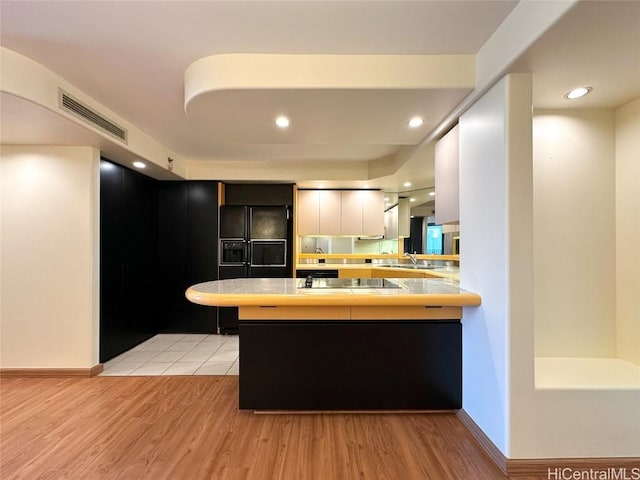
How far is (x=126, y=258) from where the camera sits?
337 centimetres

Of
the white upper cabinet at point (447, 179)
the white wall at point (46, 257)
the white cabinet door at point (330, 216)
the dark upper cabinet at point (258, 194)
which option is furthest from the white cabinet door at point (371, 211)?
the white wall at point (46, 257)

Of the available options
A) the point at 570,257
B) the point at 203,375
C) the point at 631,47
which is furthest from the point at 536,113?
the point at 203,375

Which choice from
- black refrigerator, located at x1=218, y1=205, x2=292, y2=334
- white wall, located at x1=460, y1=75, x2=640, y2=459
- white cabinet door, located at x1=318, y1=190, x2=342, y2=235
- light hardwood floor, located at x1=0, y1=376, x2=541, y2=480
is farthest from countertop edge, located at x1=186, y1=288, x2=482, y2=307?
white cabinet door, located at x1=318, y1=190, x2=342, y2=235

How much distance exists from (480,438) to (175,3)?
3010 millimetres

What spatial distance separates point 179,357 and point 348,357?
2209 millimetres

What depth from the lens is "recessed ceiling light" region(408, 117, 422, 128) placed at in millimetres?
2170

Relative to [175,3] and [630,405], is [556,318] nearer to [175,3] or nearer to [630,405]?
[630,405]

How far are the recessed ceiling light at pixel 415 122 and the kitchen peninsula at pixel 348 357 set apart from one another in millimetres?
1313

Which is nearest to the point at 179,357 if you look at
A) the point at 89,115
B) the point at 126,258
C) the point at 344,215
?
the point at 126,258

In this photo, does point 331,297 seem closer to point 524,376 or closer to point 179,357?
point 524,376

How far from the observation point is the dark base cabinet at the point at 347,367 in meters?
2.04

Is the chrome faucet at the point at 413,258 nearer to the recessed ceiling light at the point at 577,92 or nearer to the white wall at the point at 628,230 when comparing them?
the white wall at the point at 628,230

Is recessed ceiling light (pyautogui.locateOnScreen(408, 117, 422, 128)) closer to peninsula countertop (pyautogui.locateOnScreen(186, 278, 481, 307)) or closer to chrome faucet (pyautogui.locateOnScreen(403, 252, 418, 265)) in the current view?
peninsula countertop (pyautogui.locateOnScreen(186, 278, 481, 307))

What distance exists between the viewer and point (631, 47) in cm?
132
